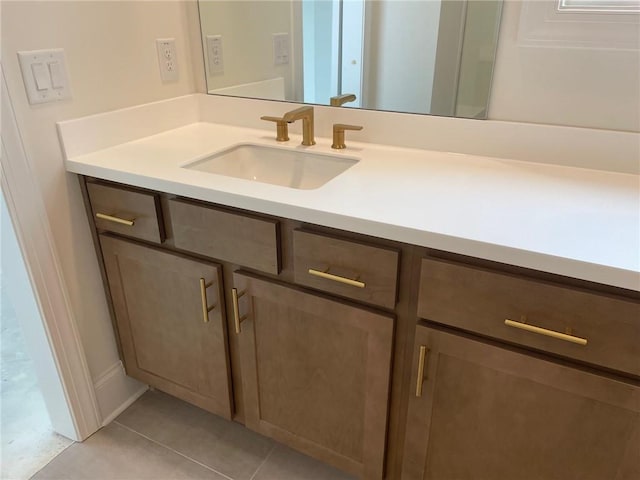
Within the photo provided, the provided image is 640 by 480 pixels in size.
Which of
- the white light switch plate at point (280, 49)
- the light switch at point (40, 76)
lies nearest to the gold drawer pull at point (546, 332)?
the white light switch plate at point (280, 49)

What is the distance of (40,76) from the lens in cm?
123

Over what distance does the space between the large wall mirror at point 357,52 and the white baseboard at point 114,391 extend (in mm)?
1042

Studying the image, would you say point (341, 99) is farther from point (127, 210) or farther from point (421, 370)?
point (421, 370)

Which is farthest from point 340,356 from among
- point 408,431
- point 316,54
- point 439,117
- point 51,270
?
point 316,54

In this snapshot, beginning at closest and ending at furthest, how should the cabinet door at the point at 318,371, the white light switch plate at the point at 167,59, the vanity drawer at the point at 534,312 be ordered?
the vanity drawer at the point at 534,312, the cabinet door at the point at 318,371, the white light switch plate at the point at 167,59

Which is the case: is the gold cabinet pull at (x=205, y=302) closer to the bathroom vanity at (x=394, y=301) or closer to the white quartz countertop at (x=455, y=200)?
the bathroom vanity at (x=394, y=301)

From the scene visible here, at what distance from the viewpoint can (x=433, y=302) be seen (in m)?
0.98

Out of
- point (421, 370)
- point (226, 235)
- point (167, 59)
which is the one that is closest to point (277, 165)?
point (226, 235)

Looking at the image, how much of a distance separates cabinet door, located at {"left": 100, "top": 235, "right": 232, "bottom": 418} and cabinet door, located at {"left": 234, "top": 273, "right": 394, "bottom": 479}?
0.31ft

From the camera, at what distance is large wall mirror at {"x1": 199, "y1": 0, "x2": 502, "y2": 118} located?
4.27ft

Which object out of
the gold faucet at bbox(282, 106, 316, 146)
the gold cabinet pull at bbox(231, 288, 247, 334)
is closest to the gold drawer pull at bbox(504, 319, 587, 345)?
the gold cabinet pull at bbox(231, 288, 247, 334)

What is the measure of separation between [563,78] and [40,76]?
133 cm

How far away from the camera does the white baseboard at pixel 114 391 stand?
1613mm

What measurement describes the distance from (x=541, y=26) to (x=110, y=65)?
118cm
